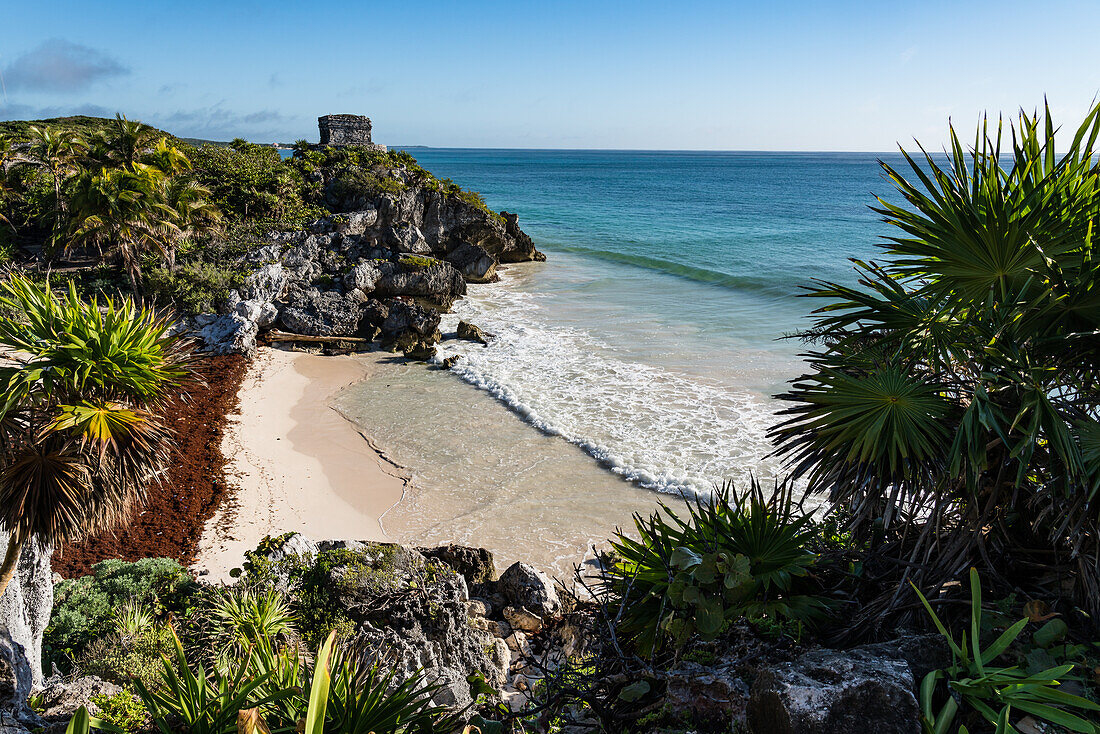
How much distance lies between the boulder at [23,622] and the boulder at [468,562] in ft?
13.4

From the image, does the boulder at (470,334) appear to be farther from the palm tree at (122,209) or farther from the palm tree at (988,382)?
the palm tree at (988,382)

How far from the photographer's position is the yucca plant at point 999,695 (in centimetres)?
277

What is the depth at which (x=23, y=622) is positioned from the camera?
18.8 ft

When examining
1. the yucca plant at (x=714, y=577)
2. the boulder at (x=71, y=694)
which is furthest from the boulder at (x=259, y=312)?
the yucca plant at (x=714, y=577)

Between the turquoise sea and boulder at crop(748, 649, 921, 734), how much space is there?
1.61 m

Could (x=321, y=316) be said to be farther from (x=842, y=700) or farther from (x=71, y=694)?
(x=842, y=700)

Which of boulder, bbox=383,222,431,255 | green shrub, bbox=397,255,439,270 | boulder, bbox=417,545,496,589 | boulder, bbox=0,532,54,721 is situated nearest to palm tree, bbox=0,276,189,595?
boulder, bbox=0,532,54,721

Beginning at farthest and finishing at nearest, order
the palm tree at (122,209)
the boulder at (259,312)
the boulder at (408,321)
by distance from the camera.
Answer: the boulder at (408,321)
the boulder at (259,312)
the palm tree at (122,209)

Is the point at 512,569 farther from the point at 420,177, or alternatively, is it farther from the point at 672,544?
the point at 420,177

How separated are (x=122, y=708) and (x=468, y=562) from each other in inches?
170

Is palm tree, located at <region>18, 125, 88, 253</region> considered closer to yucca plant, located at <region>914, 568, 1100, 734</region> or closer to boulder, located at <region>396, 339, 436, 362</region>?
boulder, located at <region>396, 339, 436, 362</region>

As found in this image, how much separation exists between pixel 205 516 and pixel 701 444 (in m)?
9.41

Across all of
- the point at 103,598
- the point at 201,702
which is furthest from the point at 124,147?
the point at 201,702

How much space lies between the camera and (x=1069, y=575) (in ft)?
12.9
